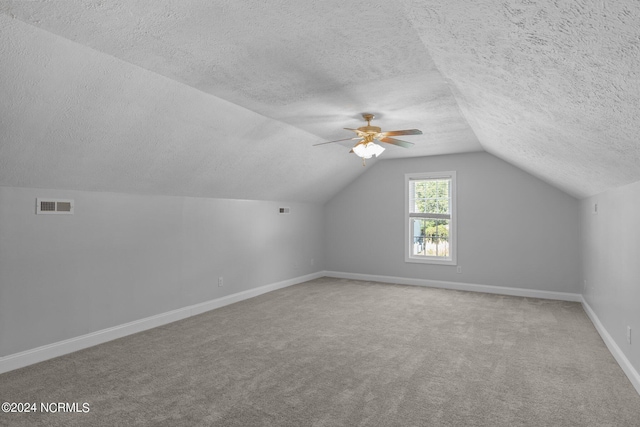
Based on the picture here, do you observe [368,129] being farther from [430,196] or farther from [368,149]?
[430,196]

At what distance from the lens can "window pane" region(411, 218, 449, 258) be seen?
6840 millimetres

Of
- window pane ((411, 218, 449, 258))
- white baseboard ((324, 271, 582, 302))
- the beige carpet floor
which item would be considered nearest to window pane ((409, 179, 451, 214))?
window pane ((411, 218, 449, 258))

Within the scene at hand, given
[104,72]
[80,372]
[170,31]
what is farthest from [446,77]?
[80,372]

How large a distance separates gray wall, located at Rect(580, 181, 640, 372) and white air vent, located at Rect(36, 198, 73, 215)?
4.89 metres

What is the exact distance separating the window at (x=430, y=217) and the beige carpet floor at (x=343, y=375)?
2.04 meters

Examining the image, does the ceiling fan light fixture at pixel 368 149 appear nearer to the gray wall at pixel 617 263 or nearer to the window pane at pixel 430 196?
the gray wall at pixel 617 263

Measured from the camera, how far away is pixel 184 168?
14.0ft

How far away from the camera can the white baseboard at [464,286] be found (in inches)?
227

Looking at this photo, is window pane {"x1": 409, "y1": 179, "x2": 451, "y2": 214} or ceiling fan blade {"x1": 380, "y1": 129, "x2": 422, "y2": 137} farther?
window pane {"x1": 409, "y1": 179, "x2": 451, "y2": 214}

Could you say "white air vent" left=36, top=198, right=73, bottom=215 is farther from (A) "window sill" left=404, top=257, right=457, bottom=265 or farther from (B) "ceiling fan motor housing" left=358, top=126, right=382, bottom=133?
(A) "window sill" left=404, top=257, right=457, bottom=265

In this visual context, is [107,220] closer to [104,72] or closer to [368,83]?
[104,72]

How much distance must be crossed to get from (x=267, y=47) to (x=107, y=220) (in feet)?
8.81

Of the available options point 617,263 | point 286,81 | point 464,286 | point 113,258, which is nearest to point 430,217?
point 464,286

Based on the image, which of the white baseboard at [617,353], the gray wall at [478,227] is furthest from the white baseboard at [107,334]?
the white baseboard at [617,353]
